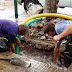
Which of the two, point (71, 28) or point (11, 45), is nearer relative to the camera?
point (71, 28)

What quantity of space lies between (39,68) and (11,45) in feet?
3.82

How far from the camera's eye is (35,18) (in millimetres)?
4879

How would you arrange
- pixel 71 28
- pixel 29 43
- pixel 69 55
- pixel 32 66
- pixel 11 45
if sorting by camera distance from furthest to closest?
pixel 29 43 → pixel 11 45 → pixel 69 55 → pixel 32 66 → pixel 71 28

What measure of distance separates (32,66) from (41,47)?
6.04 feet

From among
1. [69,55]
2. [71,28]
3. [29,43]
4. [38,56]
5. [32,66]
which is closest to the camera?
[71,28]

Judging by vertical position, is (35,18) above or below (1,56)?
above

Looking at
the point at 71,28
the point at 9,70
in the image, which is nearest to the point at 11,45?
the point at 9,70

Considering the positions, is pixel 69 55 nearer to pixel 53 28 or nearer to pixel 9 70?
pixel 53 28

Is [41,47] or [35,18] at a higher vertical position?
[35,18]

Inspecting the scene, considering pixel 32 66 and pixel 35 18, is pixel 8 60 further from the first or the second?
pixel 35 18

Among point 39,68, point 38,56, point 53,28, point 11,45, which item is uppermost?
point 53,28

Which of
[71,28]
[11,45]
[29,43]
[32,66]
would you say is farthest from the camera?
[29,43]

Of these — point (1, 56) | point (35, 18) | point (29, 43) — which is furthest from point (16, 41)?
point (35, 18)

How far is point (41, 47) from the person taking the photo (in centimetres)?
460
